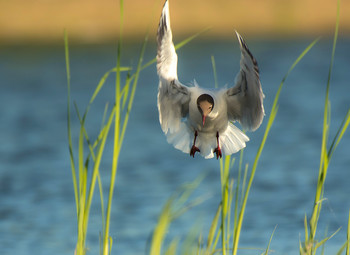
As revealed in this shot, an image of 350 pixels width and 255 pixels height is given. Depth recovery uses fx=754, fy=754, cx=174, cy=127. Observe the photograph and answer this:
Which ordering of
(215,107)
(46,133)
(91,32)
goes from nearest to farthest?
(215,107) < (46,133) < (91,32)

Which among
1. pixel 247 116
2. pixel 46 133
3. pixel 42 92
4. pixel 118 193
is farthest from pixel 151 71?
pixel 247 116

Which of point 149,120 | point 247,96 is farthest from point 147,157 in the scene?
point 247,96

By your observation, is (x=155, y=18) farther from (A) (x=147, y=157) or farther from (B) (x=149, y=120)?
(A) (x=147, y=157)

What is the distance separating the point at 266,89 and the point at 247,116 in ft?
29.8

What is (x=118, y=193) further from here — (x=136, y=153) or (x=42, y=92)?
(x=42, y=92)

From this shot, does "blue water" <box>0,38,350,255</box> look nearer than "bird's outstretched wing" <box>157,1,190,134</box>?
No

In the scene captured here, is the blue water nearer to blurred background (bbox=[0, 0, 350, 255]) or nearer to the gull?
blurred background (bbox=[0, 0, 350, 255])

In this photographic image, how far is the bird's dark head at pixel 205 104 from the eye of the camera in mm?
3137

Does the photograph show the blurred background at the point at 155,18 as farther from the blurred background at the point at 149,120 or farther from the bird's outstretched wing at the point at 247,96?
the bird's outstretched wing at the point at 247,96

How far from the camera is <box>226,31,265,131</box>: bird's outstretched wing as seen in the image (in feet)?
10.1

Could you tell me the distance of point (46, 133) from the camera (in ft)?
34.0

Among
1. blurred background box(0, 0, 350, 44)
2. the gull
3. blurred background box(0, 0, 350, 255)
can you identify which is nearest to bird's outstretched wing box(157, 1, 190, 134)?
the gull

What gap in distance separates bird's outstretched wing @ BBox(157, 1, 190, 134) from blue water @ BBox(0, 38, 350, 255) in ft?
1.88

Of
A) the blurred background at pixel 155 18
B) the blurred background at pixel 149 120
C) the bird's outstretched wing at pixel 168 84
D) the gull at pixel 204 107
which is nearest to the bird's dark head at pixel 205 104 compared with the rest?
the gull at pixel 204 107
